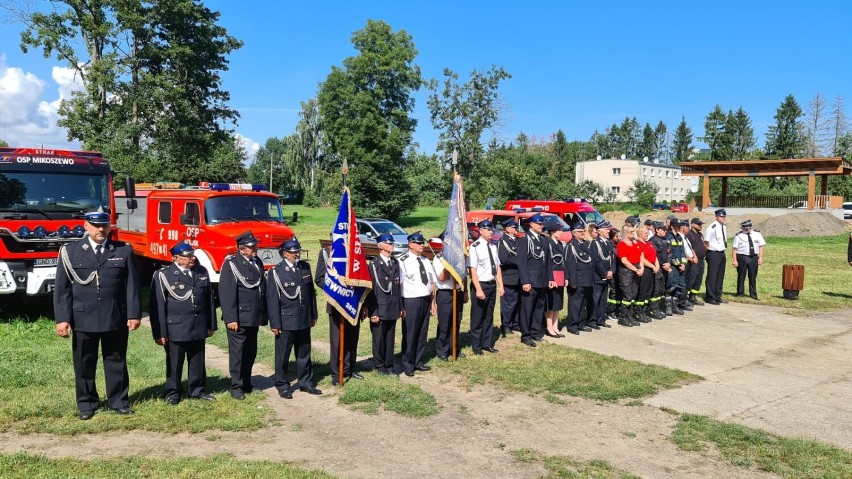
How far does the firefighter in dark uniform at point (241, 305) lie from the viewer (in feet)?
22.0

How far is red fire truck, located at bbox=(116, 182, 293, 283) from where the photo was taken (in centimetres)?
1323

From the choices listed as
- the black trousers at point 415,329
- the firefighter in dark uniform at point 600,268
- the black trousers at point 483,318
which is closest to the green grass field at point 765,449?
the black trousers at point 415,329

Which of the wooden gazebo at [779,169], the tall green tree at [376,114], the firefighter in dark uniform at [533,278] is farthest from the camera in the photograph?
the tall green tree at [376,114]

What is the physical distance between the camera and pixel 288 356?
7.08 metres

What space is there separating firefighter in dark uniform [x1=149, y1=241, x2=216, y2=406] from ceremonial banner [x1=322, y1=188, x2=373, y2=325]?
1.40 m

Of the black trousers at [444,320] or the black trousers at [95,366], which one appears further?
the black trousers at [444,320]

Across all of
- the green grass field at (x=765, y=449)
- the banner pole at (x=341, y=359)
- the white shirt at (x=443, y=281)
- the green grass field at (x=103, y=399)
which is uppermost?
the white shirt at (x=443, y=281)

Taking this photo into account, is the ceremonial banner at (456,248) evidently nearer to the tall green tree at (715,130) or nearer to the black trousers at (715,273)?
the black trousers at (715,273)

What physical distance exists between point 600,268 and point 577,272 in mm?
495

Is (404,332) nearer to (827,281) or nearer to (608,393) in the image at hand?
(608,393)

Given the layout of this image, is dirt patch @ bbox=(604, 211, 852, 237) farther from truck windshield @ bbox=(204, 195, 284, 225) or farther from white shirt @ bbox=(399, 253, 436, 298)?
white shirt @ bbox=(399, 253, 436, 298)

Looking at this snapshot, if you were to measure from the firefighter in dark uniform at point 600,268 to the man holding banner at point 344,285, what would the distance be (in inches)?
179

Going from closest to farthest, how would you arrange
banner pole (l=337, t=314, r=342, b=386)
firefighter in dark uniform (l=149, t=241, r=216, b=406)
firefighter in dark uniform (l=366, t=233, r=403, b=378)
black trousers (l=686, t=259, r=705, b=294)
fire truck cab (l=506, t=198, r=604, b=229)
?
firefighter in dark uniform (l=149, t=241, r=216, b=406)
banner pole (l=337, t=314, r=342, b=386)
firefighter in dark uniform (l=366, t=233, r=403, b=378)
black trousers (l=686, t=259, r=705, b=294)
fire truck cab (l=506, t=198, r=604, b=229)

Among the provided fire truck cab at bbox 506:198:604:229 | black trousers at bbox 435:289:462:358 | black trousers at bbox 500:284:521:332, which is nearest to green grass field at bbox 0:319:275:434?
black trousers at bbox 435:289:462:358
